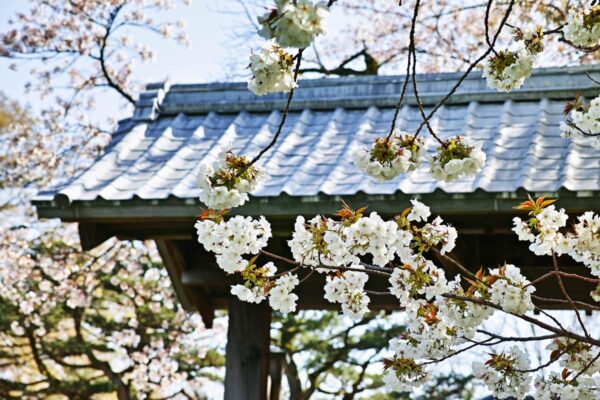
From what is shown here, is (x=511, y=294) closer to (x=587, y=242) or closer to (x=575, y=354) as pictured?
(x=587, y=242)

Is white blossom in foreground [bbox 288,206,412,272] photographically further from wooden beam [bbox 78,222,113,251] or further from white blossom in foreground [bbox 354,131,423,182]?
wooden beam [bbox 78,222,113,251]

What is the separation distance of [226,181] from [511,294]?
0.82 m

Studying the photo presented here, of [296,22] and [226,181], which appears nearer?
[296,22]

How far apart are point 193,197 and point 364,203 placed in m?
0.68

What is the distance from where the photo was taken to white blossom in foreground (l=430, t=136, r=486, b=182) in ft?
7.55

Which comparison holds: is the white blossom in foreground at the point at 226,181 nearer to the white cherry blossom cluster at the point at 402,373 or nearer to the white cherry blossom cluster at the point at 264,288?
the white cherry blossom cluster at the point at 264,288

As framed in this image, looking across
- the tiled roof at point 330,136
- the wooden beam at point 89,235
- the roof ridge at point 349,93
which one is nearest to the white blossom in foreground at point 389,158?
the tiled roof at point 330,136

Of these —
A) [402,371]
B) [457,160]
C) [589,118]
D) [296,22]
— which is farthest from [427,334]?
[296,22]

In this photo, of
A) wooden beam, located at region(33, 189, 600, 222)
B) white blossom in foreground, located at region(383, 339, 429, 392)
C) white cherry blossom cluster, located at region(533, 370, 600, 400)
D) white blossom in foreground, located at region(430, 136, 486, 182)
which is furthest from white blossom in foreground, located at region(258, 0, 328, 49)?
wooden beam, located at region(33, 189, 600, 222)

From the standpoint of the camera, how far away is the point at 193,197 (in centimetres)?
361

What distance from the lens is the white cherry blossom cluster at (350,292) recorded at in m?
2.77

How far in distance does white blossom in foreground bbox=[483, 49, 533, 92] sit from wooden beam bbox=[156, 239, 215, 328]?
2.00m

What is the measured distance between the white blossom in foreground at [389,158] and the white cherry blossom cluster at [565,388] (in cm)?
85

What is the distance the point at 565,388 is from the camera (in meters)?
2.61
